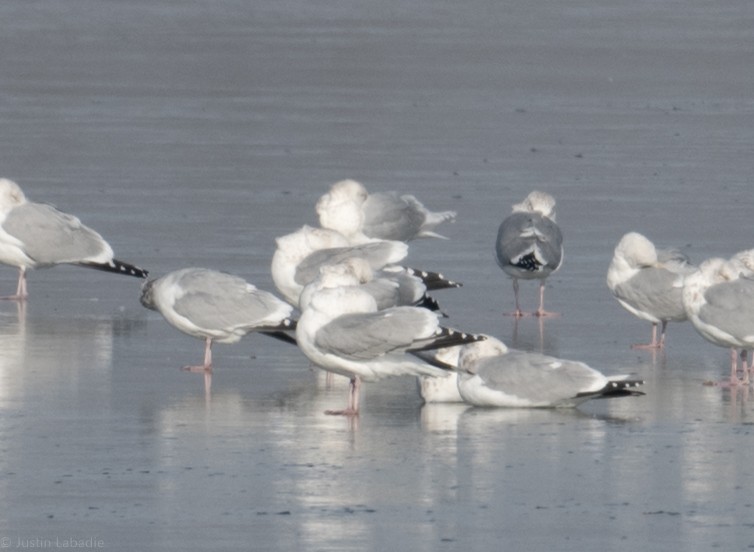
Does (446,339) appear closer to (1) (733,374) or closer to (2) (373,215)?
(1) (733,374)

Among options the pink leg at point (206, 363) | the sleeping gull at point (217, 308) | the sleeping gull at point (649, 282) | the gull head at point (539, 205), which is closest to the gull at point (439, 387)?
the sleeping gull at point (217, 308)

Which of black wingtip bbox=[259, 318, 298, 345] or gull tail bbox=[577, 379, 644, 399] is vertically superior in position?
black wingtip bbox=[259, 318, 298, 345]

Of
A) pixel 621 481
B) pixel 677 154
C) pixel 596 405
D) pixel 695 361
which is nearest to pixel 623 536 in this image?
pixel 621 481

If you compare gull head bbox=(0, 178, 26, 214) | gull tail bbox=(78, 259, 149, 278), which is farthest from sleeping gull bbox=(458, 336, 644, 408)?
gull head bbox=(0, 178, 26, 214)

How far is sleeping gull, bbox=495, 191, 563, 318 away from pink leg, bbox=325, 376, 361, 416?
330 cm

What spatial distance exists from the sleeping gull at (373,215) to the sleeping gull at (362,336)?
13.0 feet

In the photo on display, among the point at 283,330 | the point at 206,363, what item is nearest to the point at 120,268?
the point at 206,363

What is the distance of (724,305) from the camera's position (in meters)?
12.0

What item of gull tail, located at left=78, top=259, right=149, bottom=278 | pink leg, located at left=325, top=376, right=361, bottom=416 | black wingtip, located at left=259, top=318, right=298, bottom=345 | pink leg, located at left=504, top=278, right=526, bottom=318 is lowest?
pink leg, located at left=325, top=376, right=361, bottom=416

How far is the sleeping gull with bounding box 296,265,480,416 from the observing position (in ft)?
35.6

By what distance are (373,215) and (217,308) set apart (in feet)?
14.5

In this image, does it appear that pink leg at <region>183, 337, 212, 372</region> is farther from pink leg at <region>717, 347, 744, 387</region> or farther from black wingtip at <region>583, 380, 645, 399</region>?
pink leg at <region>717, 347, 744, 387</region>

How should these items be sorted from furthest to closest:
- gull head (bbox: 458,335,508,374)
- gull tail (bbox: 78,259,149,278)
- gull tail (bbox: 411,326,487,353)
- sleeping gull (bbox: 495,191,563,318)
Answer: sleeping gull (bbox: 495,191,563,318) → gull tail (bbox: 78,259,149,278) → gull head (bbox: 458,335,508,374) → gull tail (bbox: 411,326,487,353)

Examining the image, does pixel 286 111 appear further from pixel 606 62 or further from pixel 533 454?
pixel 533 454
